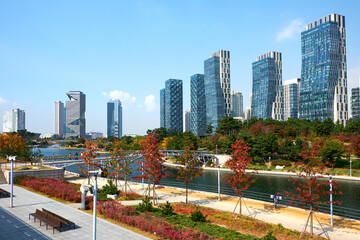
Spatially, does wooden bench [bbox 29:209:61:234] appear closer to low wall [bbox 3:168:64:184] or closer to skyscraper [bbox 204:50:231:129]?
low wall [bbox 3:168:64:184]

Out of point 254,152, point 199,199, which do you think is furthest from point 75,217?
point 254,152

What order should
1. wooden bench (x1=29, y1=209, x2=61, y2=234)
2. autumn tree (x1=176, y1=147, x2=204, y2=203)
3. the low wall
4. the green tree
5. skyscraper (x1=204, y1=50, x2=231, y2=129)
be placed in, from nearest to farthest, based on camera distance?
wooden bench (x1=29, y1=209, x2=61, y2=234) < autumn tree (x1=176, y1=147, x2=204, y2=203) < the low wall < the green tree < skyscraper (x1=204, y1=50, x2=231, y2=129)

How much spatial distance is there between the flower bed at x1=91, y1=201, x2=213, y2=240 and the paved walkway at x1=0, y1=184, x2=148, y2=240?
0.74 meters

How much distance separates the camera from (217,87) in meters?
183

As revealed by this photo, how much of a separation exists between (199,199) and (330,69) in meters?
167

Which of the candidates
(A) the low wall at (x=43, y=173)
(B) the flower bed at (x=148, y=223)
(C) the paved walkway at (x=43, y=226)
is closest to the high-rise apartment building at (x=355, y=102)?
(A) the low wall at (x=43, y=173)

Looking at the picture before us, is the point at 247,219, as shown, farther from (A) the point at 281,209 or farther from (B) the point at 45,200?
(B) the point at 45,200

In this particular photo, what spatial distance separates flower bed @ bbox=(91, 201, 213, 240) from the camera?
12185mm

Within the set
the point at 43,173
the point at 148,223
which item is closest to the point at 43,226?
the point at 148,223

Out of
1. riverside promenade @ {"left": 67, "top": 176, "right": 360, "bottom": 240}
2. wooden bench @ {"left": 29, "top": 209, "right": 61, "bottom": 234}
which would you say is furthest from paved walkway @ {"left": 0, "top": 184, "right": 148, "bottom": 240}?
riverside promenade @ {"left": 67, "top": 176, "right": 360, "bottom": 240}

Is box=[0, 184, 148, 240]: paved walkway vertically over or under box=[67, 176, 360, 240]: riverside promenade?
over

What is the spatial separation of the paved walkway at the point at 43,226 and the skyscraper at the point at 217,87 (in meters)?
164

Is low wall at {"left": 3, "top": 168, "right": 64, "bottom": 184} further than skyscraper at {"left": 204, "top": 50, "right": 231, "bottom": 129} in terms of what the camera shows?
No

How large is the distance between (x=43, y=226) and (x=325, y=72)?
17994 centimetres
